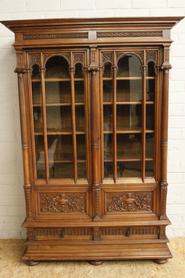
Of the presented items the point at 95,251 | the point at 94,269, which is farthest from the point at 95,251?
the point at 94,269

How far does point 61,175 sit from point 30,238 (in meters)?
0.54

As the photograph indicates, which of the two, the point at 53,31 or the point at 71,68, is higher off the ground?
the point at 53,31

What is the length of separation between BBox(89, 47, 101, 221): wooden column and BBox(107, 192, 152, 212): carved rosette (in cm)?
9

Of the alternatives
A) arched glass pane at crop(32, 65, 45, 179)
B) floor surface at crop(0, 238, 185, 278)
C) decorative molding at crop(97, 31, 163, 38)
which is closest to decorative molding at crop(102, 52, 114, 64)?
decorative molding at crop(97, 31, 163, 38)

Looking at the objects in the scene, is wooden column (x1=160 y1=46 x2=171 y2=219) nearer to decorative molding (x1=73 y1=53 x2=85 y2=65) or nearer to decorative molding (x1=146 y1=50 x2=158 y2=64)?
decorative molding (x1=146 y1=50 x2=158 y2=64)

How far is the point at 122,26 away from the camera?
1778 mm

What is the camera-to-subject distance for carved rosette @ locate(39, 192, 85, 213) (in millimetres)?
2020

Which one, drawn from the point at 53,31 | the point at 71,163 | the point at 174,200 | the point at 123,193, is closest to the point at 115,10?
the point at 53,31

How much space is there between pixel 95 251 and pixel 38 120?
1.05m

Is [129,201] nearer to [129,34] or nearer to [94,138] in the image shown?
A: [94,138]

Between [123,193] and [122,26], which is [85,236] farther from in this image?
[122,26]

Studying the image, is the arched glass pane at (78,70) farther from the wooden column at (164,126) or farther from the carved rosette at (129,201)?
the carved rosette at (129,201)

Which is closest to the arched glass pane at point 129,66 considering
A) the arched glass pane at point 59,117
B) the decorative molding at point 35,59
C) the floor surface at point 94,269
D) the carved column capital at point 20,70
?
the arched glass pane at point 59,117

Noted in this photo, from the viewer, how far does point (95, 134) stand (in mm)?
1908
